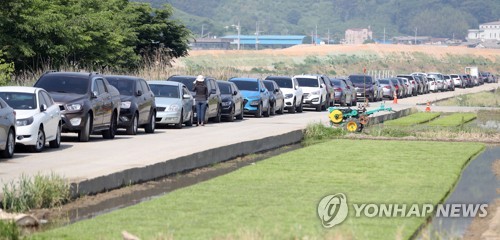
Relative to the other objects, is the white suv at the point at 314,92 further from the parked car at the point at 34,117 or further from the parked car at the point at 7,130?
the parked car at the point at 7,130

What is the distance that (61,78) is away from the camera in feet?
103

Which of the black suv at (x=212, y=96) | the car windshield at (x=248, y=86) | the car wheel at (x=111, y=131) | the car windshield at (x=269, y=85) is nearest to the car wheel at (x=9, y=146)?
the car wheel at (x=111, y=131)

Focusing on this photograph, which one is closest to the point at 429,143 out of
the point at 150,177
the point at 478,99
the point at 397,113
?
the point at 150,177

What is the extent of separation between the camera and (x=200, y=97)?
133ft

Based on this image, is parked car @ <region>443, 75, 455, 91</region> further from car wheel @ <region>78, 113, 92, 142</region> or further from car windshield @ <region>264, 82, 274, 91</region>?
car wheel @ <region>78, 113, 92, 142</region>

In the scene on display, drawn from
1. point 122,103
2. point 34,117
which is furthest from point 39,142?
point 122,103

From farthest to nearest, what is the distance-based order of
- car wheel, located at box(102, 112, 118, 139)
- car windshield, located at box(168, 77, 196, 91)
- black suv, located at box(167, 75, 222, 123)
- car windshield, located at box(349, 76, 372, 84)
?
1. car windshield, located at box(349, 76, 372, 84)
2. car windshield, located at box(168, 77, 196, 91)
3. black suv, located at box(167, 75, 222, 123)
4. car wheel, located at box(102, 112, 118, 139)

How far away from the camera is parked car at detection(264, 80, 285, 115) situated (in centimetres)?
5219

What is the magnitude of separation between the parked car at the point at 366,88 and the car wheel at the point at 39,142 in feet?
158

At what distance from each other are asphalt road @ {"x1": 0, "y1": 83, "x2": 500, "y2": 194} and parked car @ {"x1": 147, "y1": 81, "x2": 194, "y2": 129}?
0.48 metres

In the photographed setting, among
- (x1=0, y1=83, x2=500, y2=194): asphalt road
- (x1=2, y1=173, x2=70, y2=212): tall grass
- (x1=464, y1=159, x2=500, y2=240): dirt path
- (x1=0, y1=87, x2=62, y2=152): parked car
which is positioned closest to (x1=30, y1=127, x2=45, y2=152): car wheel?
(x1=0, y1=87, x2=62, y2=152): parked car

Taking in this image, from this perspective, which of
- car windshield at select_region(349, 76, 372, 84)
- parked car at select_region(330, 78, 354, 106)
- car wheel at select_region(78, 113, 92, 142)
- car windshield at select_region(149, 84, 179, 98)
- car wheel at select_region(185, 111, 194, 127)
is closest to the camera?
car wheel at select_region(78, 113, 92, 142)

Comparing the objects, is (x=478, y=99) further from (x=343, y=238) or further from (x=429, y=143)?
(x=343, y=238)

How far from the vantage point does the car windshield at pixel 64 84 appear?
31016mm
